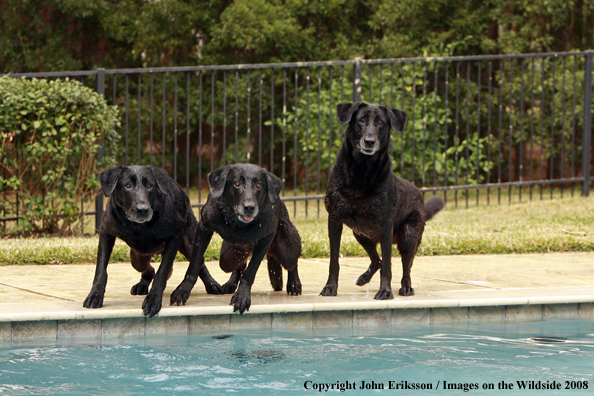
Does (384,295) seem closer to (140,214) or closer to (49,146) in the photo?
(140,214)

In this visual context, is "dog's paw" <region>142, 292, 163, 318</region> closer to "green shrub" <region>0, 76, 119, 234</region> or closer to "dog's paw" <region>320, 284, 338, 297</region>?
"dog's paw" <region>320, 284, 338, 297</region>

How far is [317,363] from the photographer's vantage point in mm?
4098

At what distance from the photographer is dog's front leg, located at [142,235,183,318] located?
4430 mm

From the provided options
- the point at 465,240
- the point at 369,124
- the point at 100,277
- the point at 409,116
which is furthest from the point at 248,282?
the point at 409,116

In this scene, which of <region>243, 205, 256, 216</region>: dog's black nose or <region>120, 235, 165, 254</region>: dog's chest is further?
<region>120, 235, 165, 254</region>: dog's chest

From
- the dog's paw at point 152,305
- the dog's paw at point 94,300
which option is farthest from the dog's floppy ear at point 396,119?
the dog's paw at point 94,300

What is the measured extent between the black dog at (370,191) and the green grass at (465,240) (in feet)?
6.92

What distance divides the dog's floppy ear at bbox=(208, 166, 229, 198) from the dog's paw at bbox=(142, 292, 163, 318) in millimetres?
712

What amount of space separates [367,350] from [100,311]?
160cm

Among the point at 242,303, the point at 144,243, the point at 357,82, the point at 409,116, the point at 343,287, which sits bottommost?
the point at 343,287

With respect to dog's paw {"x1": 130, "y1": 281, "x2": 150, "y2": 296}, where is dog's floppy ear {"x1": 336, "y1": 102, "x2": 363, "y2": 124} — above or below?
above

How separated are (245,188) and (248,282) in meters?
0.63

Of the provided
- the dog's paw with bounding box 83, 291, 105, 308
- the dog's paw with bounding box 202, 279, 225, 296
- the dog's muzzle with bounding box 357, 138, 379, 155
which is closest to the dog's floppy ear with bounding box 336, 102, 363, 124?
the dog's muzzle with bounding box 357, 138, 379, 155

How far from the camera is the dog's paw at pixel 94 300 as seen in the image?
4.50 m
